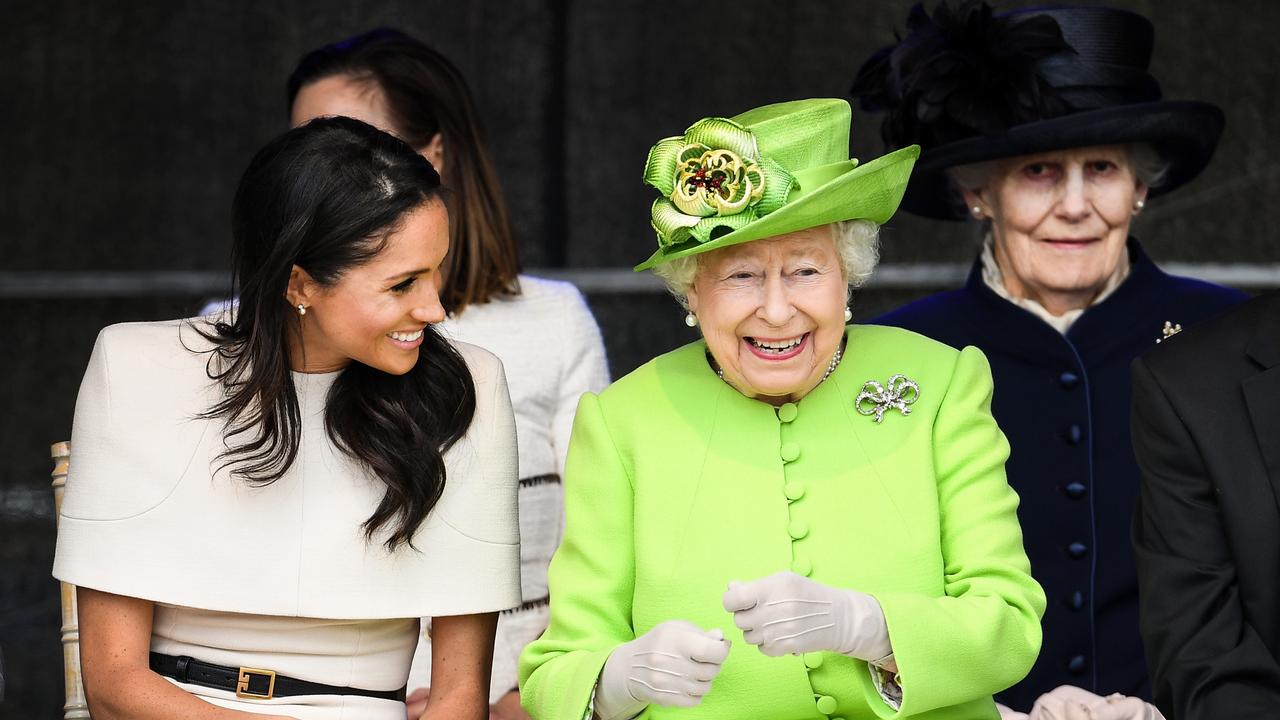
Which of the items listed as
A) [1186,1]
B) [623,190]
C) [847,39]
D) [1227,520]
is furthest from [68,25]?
[1227,520]

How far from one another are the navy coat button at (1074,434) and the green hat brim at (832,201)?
3.00 ft

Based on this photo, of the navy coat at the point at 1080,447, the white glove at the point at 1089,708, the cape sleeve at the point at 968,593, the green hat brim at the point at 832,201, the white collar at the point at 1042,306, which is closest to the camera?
the cape sleeve at the point at 968,593

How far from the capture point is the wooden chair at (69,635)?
136 inches

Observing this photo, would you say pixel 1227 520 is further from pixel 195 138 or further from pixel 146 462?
Result: pixel 195 138

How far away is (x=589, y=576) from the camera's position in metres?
3.24

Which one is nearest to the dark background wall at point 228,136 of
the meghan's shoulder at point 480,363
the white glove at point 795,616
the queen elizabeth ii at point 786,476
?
the meghan's shoulder at point 480,363

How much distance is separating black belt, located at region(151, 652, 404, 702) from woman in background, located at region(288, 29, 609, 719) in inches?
33.8

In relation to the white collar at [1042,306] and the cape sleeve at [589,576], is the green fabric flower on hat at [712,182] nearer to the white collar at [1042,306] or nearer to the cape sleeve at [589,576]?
the cape sleeve at [589,576]

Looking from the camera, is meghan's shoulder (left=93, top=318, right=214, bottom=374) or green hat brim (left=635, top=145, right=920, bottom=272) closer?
green hat brim (left=635, top=145, right=920, bottom=272)

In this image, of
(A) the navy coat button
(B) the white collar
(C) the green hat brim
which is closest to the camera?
(C) the green hat brim

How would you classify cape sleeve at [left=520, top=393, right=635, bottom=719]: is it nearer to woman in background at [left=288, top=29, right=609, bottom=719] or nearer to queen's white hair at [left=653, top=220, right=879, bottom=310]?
queen's white hair at [left=653, top=220, right=879, bottom=310]

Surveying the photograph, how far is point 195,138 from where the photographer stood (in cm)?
623

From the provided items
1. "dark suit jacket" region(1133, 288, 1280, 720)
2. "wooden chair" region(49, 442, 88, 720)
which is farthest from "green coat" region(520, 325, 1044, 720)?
"wooden chair" region(49, 442, 88, 720)

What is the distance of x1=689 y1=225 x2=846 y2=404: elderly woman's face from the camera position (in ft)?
10.4
